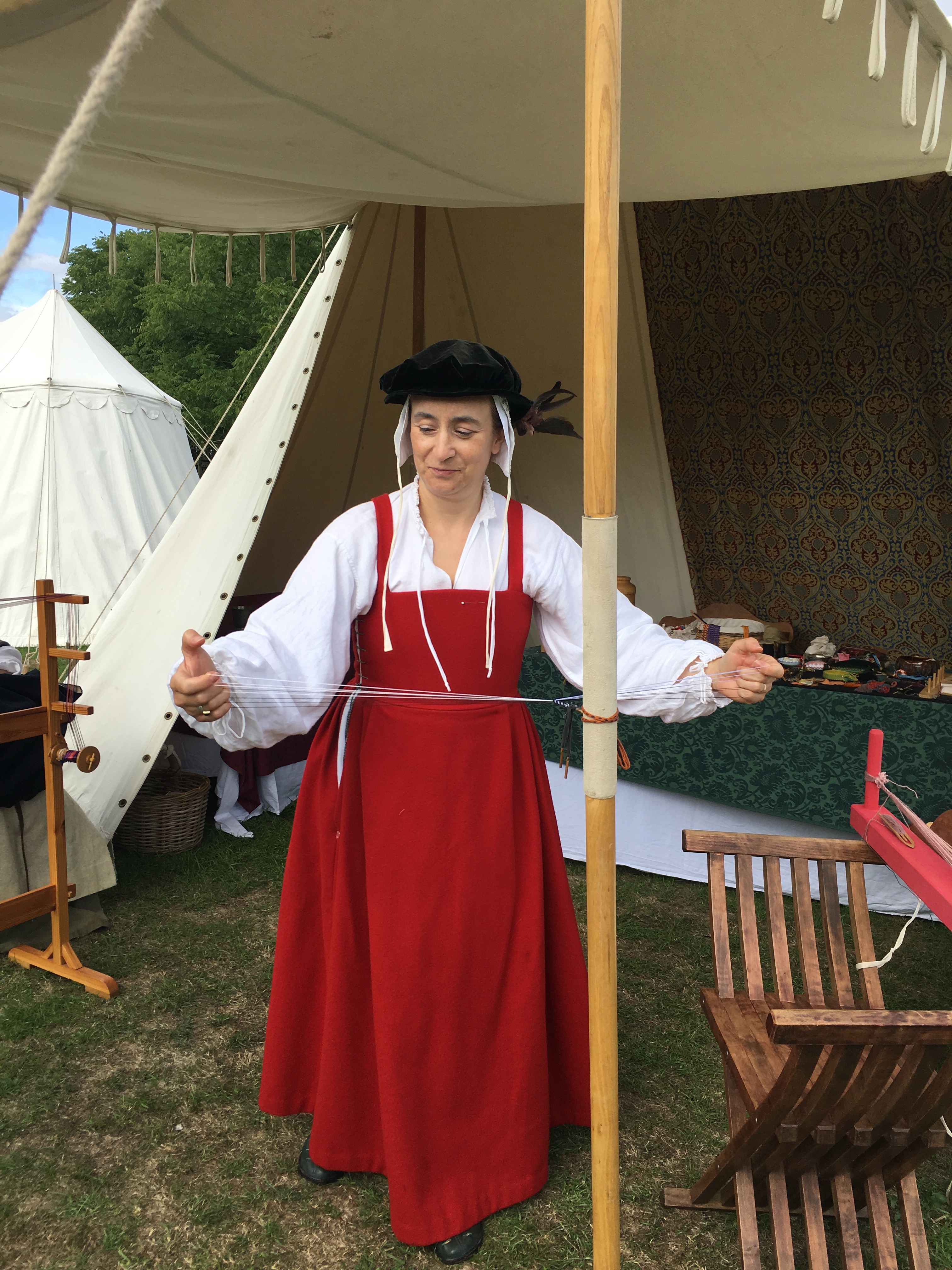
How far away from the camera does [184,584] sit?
3.11 m

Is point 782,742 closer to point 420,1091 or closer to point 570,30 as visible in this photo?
point 420,1091

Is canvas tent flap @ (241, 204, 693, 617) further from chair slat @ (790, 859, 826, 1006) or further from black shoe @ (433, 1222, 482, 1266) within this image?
black shoe @ (433, 1222, 482, 1266)

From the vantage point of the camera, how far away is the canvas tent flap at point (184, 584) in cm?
300

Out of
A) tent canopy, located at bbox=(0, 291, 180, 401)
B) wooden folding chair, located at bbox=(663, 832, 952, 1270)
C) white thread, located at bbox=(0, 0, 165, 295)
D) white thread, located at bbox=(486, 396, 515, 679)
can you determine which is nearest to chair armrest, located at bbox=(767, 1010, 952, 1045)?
wooden folding chair, located at bbox=(663, 832, 952, 1270)

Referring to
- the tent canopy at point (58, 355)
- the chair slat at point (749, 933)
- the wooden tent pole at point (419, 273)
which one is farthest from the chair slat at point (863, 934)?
the tent canopy at point (58, 355)

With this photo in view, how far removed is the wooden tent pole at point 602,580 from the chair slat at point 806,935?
638 mm

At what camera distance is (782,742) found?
2.93 metres

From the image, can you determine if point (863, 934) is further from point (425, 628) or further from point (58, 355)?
point (58, 355)

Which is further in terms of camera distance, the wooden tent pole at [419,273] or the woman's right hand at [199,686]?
the wooden tent pole at [419,273]

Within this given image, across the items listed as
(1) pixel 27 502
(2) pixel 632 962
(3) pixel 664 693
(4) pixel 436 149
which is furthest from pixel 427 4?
(1) pixel 27 502

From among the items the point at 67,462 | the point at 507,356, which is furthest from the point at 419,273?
the point at 67,462

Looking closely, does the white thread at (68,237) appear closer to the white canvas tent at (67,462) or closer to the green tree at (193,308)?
the white canvas tent at (67,462)

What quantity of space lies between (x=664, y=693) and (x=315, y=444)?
2.95 meters

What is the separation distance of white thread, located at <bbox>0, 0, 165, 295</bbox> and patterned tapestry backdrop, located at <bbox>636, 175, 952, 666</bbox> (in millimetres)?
3065
